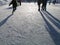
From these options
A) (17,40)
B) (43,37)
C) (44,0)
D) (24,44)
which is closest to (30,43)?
(24,44)

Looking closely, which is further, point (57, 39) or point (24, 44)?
point (57, 39)

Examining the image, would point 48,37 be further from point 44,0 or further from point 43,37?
point 44,0

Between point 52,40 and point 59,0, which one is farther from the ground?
point 52,40

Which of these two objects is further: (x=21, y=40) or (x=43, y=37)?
(x=43, y=37)

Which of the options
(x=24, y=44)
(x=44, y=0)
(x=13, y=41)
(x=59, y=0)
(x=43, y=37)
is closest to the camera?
(x=24, y=44)

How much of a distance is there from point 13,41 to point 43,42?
110cm

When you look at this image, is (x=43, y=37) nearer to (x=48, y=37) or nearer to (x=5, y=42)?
(x=48, y=37)

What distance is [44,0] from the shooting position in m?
20.0

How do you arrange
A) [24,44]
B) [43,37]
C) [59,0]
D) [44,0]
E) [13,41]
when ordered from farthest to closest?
[59,0], [44,0], [43,37], [13,41], [24,44]

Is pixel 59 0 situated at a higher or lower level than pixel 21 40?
lower

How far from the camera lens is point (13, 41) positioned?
702 centimetres

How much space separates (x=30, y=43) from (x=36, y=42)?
10.2 inches

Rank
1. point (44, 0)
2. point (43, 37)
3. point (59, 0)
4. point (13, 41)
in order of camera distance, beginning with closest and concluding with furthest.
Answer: point (13, 41) < point (43, 37) < point (44, 0) < point (59, 0)

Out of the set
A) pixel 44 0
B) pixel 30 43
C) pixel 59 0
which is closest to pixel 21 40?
pixel 30 43
